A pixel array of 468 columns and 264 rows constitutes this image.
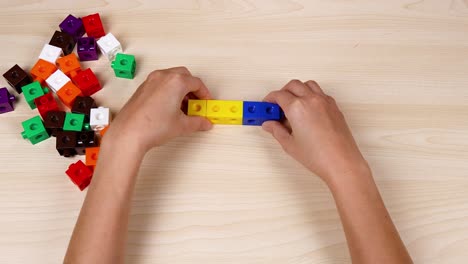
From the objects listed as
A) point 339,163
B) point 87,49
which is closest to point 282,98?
point 339,163

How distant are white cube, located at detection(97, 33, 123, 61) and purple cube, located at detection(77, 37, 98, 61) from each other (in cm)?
1

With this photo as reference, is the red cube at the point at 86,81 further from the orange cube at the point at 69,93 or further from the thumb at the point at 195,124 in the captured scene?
the thumb at the point at 195,124

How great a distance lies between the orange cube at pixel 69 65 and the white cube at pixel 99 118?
0.10 meters

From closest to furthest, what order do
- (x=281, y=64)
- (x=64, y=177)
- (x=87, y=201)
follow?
(x=87, y=201) < (x=64, y=177) < (x=281, y=64)

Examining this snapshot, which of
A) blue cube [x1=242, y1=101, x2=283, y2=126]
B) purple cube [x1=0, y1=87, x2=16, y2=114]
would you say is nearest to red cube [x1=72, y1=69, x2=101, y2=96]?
purple cube [x1=0, y1=87, x2=16, y2=114]

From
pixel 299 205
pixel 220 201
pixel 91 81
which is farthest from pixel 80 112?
pixel 299 205

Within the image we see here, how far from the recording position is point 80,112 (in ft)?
2.59

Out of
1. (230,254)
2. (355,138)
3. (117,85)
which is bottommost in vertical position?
(230,254)

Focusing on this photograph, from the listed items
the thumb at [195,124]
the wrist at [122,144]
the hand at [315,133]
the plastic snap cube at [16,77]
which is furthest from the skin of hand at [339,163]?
the plastic snap cube at [16,77]

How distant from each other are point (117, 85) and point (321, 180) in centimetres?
43

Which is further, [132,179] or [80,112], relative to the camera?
[80,112]

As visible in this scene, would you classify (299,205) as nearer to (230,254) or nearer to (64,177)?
(230,254)

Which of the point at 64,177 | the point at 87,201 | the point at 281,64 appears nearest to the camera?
the point at 87,201

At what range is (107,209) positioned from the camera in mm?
632
